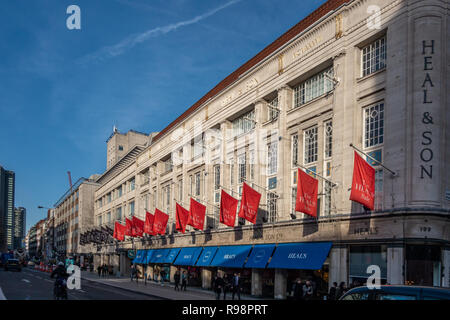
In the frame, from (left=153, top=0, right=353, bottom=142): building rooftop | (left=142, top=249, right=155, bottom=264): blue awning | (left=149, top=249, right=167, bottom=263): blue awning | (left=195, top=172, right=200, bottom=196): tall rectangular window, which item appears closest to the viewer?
(left=153, top=0, right=353, bottom=142): building rooftop

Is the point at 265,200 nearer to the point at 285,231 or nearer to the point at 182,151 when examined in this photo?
the point at 285,231

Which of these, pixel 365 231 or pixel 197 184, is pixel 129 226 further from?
pixel 365 231

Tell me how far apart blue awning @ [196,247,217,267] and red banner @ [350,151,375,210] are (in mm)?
18137

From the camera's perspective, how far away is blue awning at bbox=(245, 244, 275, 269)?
30.2 m

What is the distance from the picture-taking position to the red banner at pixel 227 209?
109 feet

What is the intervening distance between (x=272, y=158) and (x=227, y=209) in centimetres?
485

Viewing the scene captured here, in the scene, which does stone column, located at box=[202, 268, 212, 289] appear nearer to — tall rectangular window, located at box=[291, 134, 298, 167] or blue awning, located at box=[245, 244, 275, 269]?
blue awning, located at box=[245, 244, 275, 269]

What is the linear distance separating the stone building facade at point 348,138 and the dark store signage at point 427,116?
0.05 metres

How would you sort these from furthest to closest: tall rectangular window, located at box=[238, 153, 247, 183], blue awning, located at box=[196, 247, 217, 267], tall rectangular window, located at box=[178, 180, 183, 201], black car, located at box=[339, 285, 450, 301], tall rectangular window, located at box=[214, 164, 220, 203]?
tall rectangular window, located at box=[178, 180, 183, 201] < tall rectangular window, located at box=[214, 164, 220, 203] < blue awning, located at box=[196, 247, 217, 267] < tall rectangular window, located at box=[238, 153, 247, 183] < black car, located at box=[339, 285, 450, 301]

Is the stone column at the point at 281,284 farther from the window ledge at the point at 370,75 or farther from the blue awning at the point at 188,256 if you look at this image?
the window ledge at the point at 370,75

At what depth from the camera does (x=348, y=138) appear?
83.2 feet

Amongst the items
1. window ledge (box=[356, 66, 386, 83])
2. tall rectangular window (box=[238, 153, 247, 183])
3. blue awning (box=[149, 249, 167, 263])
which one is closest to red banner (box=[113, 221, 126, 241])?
blue awning (box=[149, 249, 167, 263])
